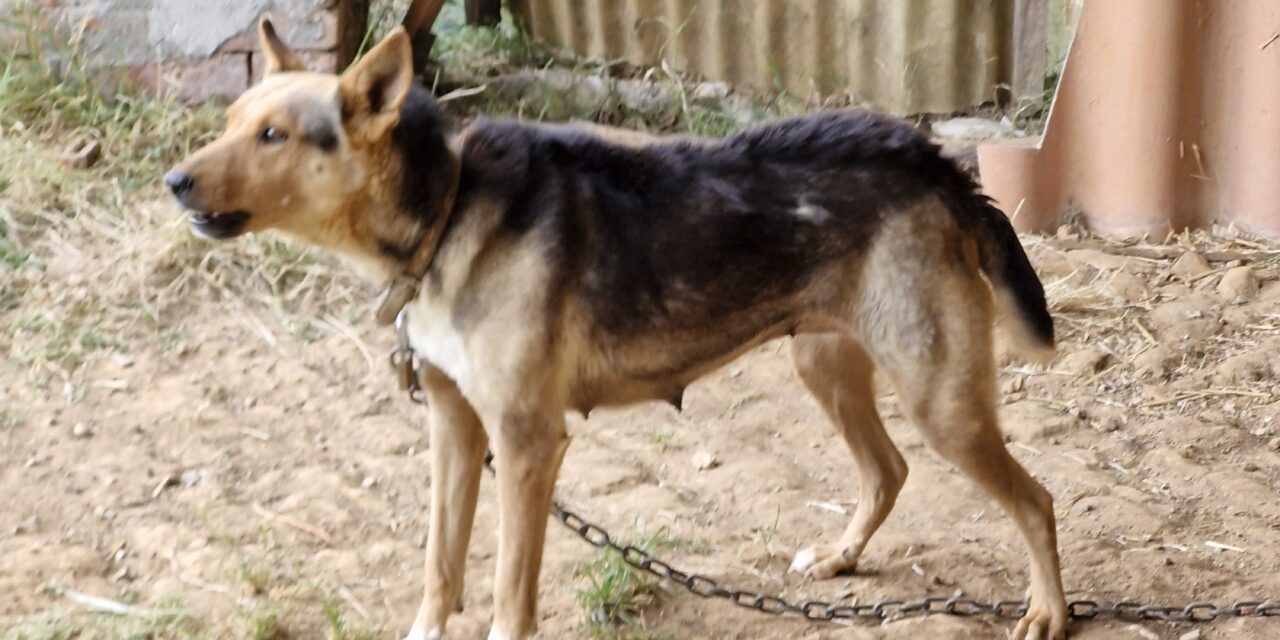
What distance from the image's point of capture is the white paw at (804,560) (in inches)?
170

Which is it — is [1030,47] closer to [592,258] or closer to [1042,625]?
[1042,625]

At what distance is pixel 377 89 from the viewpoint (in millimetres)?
3451

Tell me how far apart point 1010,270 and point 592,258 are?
1248 mm

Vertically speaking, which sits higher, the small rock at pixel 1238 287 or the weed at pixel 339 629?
the weed at pixel 339 629

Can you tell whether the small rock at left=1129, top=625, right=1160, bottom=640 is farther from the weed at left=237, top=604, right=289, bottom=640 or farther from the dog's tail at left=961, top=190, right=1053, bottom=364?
the weed at left=237, top=604, right=289, bottom=640

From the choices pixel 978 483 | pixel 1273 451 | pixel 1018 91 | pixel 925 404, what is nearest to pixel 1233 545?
pixel 1273 451

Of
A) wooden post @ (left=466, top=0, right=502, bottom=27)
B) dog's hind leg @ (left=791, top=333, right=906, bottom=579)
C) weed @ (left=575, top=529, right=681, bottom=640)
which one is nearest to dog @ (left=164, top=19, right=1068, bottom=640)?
weed @ (left=575, top=529, right=681, bottom=640)

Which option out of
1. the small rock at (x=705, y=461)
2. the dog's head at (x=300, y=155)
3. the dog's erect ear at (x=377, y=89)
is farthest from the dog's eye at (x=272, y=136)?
the small rock at (x=705, y=461)

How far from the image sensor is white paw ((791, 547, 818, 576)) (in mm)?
4309

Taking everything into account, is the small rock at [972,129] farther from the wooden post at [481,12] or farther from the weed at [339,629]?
the weed at [339,629]

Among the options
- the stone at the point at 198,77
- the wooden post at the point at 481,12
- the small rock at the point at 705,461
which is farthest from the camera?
the wooden post at the point at 481,12

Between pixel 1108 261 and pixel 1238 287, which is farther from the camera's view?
pixel 1108 261

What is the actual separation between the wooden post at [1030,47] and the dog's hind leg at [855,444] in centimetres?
368

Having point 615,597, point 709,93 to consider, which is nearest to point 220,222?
point 615,597
